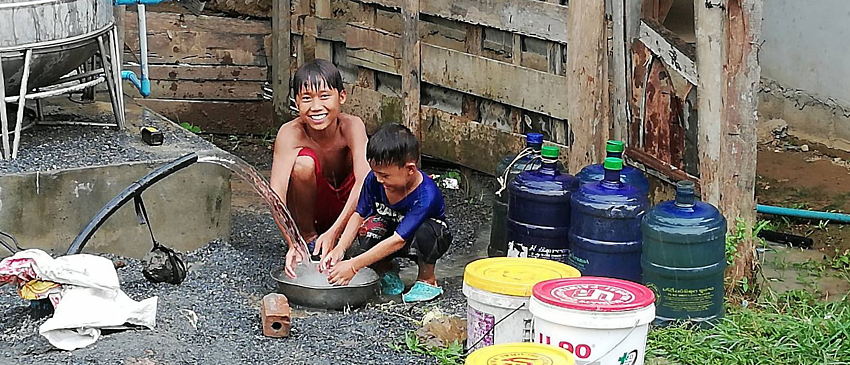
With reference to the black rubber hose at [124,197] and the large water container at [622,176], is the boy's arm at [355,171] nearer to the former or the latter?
the black rubber hose at [124,197]

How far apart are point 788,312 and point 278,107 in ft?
A: 13.5

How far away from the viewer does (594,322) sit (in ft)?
10.1

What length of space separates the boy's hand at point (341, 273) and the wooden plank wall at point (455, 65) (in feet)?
5.20

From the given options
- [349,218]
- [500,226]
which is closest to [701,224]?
[500,226]

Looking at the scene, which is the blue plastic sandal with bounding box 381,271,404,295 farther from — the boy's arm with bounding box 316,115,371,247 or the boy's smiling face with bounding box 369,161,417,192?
the boy's smiling face with bounding box 369,161,417,192

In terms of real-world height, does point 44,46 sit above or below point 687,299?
above

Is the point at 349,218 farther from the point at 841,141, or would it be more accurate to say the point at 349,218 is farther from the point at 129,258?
the point at 841,141

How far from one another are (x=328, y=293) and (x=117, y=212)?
3.52 ft

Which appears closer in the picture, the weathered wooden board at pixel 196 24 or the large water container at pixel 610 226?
the large water container at pixel 610 226

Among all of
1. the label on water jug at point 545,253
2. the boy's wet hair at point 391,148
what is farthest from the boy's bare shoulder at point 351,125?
the label on water jug at point 545,253

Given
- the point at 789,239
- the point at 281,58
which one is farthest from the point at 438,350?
the point at 281,58

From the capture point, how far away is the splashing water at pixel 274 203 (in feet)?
13.9

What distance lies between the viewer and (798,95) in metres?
7.34

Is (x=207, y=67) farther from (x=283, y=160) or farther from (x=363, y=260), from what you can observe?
(x=363, y=260)
